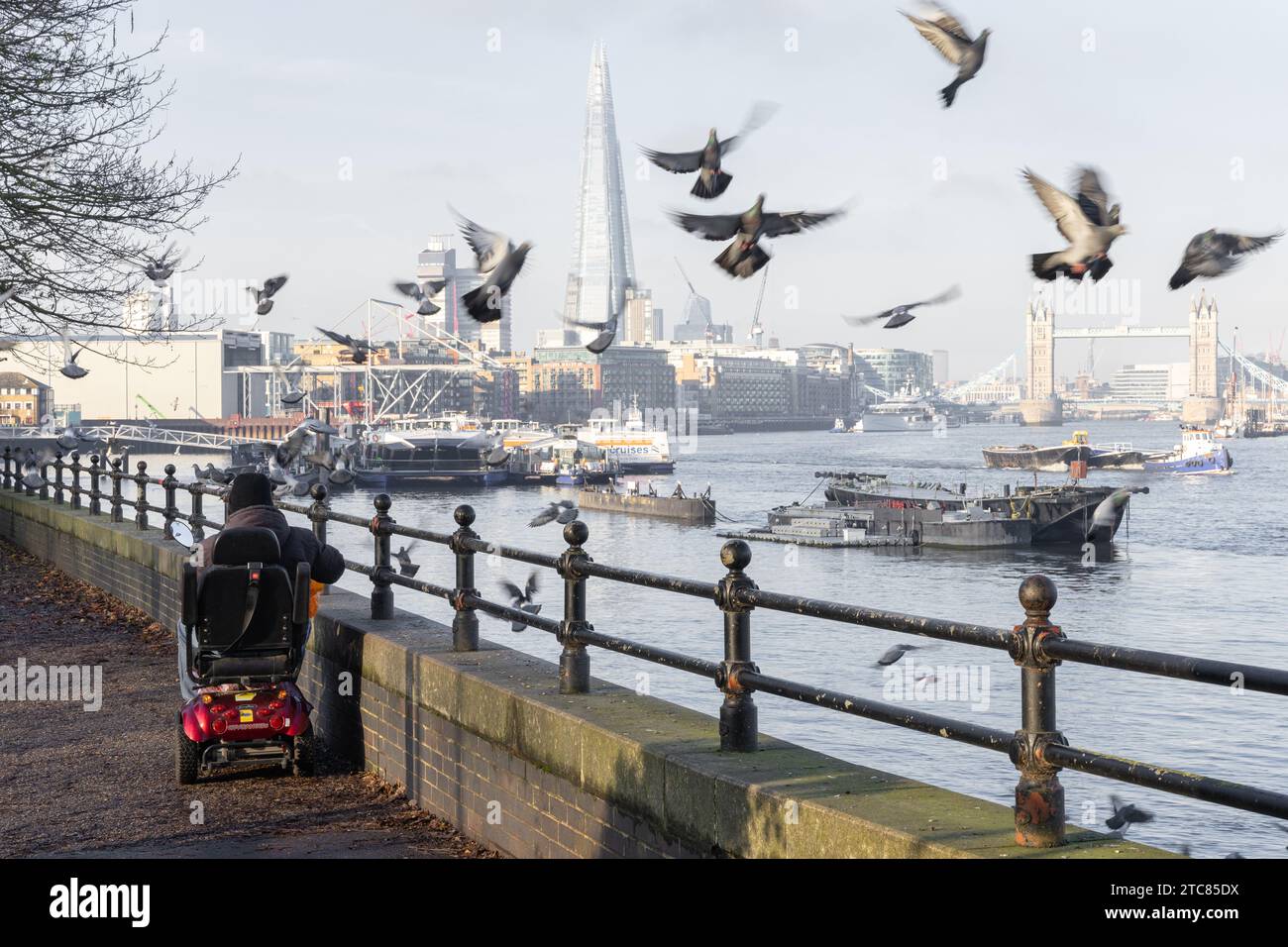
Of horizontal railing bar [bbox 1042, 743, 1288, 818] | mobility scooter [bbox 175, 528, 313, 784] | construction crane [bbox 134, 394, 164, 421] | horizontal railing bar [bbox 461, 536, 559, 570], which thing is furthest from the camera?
construction crane [bbox 134, 394, 164, 421]

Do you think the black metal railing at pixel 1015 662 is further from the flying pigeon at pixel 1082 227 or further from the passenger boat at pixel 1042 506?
the passenger boat at pixel 1042 506

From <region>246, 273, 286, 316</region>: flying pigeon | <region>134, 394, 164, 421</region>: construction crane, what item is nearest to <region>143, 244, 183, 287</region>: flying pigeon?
<region>246, 273, 286, 316</region>: flying pigeon

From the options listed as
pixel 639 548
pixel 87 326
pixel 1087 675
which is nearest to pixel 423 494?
pixel 639 548

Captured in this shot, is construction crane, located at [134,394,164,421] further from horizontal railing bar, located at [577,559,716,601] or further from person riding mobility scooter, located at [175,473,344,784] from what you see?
horizontal railing bar, located at [577,559,716,601]

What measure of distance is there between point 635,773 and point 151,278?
1627 centimetres

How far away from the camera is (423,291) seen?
63.6 feet

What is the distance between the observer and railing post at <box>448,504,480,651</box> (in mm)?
8344

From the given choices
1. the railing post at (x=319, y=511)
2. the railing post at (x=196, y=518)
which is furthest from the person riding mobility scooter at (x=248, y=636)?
the railing post at (x=196, y=518)

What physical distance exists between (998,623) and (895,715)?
144 feet

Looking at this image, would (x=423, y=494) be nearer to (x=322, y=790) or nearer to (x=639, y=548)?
(x=639, y=548)

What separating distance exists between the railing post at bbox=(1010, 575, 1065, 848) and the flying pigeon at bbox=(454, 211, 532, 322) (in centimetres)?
692

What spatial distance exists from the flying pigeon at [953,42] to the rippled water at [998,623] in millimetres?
14658

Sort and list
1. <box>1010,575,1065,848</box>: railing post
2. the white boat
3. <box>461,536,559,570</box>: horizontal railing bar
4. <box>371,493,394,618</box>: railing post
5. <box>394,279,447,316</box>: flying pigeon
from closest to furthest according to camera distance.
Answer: <box>1010,575,1065,848</box>: railing post → <box>461,536,559,570</box>: horizontal railing bar → <box>371,493,394,618</box>: railing post → <box>394,279,447,316</box>: flying pigeon → the white boat

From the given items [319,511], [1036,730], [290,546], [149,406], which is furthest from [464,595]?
[149,406]
